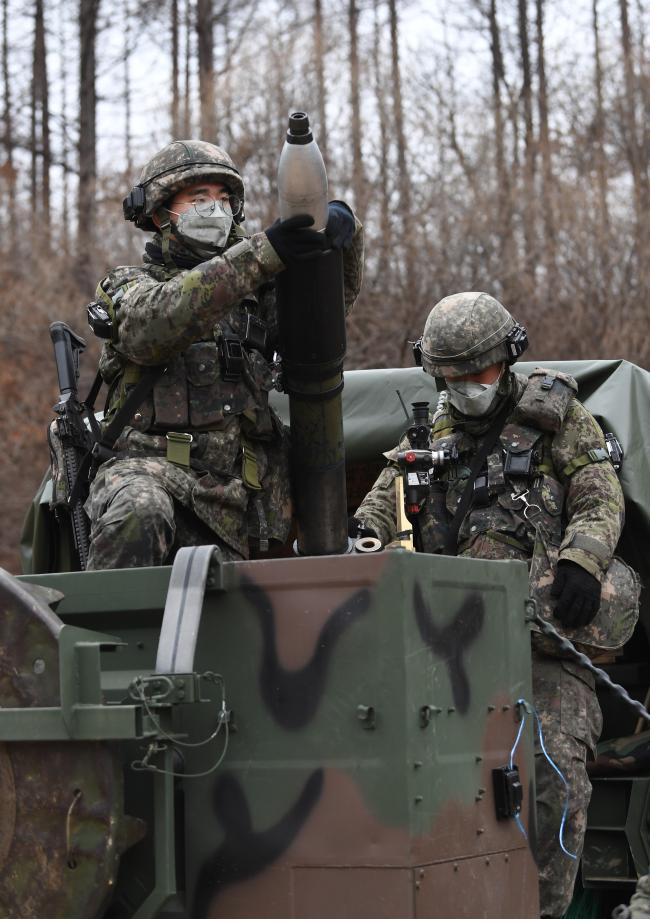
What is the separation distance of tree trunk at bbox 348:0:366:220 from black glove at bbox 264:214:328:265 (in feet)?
48.1

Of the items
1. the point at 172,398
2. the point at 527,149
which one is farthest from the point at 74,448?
the point at 527,149

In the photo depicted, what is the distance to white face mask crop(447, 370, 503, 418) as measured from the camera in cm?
564

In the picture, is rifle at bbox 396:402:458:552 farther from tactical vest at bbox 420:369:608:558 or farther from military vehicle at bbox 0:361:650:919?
military vehicle at bbox 0:361:650:919

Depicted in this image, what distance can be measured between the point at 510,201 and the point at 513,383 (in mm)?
14492

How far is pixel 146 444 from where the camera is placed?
206 inches

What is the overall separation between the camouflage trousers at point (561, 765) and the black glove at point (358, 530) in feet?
2.45

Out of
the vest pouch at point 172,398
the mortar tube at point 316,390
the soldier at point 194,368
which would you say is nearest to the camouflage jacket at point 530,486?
the mortar tube at point 316,390

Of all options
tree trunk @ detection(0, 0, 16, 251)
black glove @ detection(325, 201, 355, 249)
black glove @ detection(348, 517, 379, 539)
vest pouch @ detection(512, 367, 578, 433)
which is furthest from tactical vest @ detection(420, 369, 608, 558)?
tree trunk @ detection(0, 0, 16, 251)

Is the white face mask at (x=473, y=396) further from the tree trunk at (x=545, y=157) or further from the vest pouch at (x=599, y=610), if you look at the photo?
the tree trunk at (x=545, y=157)

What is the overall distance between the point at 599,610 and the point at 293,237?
1.66 m

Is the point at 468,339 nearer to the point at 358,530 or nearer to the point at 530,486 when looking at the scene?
the point at 530,486

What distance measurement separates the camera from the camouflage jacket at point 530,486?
17.9 ft

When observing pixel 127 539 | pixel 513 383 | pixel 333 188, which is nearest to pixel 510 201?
pixel 333 188

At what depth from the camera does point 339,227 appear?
5016mm
